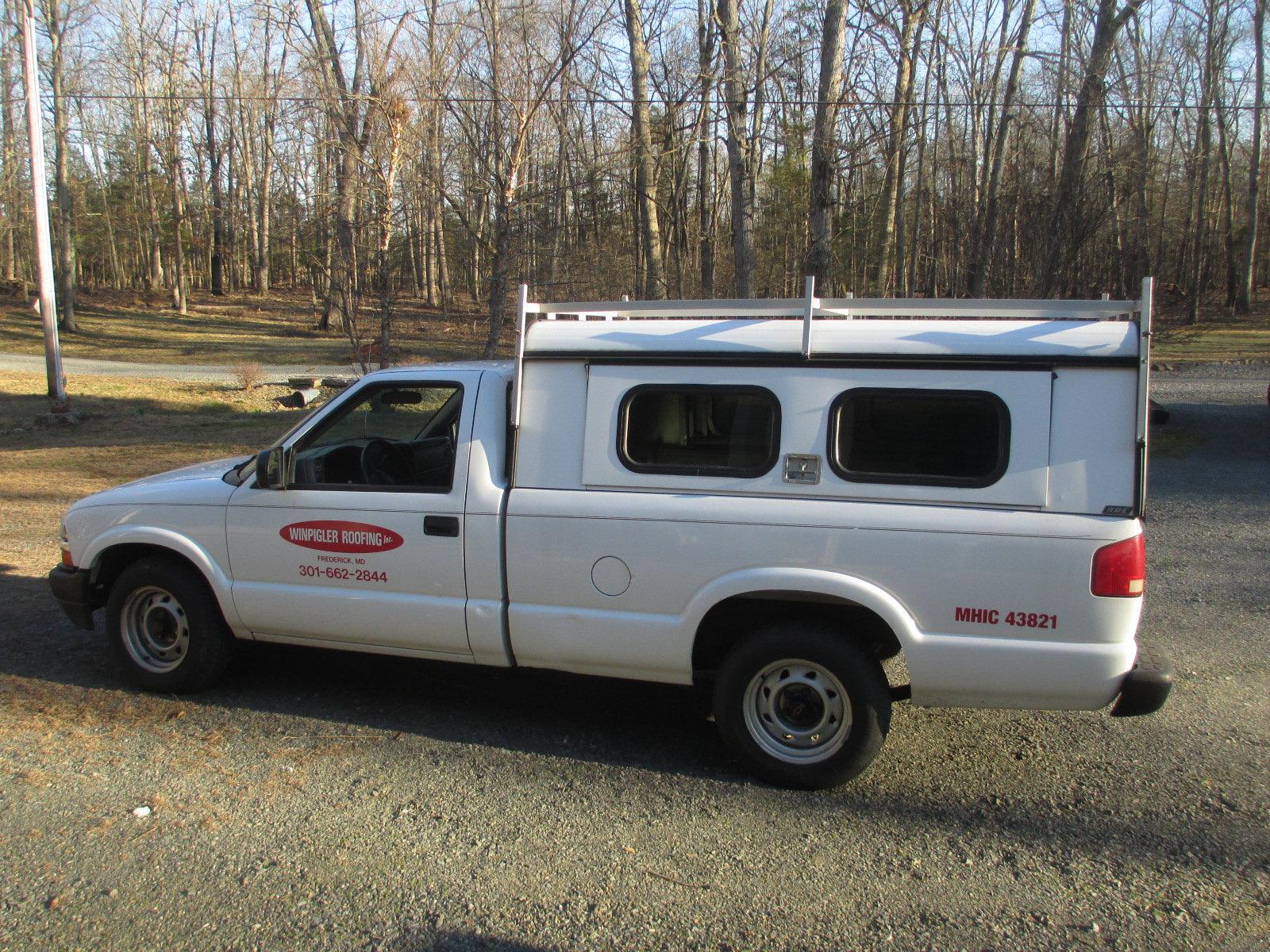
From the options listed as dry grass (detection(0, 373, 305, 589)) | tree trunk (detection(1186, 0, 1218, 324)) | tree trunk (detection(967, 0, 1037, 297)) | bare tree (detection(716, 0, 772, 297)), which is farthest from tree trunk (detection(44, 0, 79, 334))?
tree trunk (detection(1186, 0, 1218, 324))

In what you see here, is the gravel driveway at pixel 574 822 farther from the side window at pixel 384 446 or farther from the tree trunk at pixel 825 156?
the tree trunk at pixel 825 156

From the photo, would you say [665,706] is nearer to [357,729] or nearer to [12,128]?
[357,729]

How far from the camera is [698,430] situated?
4.19 m

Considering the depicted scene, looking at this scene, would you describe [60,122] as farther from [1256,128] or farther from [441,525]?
[1256,128]

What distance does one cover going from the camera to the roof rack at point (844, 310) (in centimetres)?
383

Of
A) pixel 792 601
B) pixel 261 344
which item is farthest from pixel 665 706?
pixel 261 344

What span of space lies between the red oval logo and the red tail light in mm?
3049

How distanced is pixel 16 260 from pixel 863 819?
7077 cm

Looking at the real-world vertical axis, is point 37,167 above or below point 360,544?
above

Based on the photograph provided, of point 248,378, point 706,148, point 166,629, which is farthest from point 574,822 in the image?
point 706,148

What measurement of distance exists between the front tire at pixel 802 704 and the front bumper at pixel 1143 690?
92cm

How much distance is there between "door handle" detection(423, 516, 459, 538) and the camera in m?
4.44

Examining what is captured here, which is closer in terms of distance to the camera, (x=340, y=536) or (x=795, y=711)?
(x=795, y=711)

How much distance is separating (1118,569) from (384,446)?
3.60m
